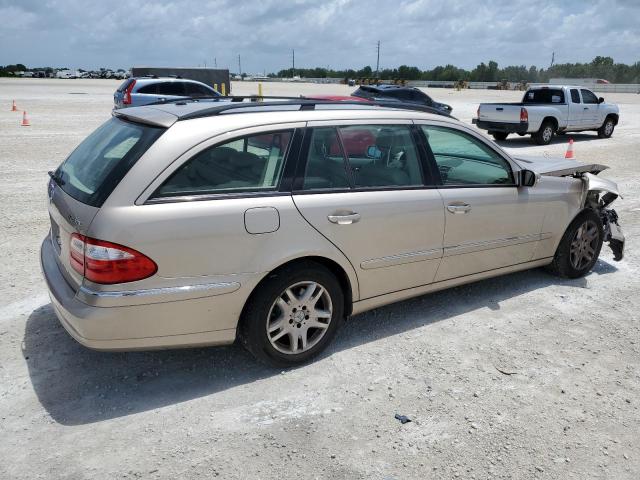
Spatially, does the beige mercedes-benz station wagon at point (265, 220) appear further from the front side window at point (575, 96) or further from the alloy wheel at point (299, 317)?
the front side window at point (575, 96)

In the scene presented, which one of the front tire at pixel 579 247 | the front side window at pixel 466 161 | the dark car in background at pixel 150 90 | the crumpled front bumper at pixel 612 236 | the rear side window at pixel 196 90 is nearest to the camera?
the front side window at pixel 466 161

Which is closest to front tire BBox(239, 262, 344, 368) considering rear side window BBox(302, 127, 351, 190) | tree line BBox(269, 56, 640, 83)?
rear side window BBox(302, 127, 351, 190)

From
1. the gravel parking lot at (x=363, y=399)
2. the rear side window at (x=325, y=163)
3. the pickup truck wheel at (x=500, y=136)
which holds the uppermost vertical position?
the rear side window at (x=325, y=163)

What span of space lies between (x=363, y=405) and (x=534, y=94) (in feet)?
56.3

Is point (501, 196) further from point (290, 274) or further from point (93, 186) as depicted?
point (93, 186)

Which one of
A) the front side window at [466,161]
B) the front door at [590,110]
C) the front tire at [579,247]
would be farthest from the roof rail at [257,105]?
the front door at [590,110]

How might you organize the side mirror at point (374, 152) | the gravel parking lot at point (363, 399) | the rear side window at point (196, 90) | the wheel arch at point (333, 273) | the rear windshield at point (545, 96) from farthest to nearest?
1. the rear side window at point (196, 90)
2. the rear windshield at point (545, 96)
3. the side mirror at point (374, 152)
4. the wheel arch at point (333, 273)
5. the gravel parking lot at point (363, 399)

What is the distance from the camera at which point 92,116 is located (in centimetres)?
2120

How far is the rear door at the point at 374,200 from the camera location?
3.48 metres

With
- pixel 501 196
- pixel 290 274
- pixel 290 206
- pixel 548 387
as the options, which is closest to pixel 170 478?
pixel 290 274

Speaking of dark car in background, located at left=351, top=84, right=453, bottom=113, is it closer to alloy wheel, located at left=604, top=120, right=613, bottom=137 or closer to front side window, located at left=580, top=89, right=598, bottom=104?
front side window, located at left=580, top=89, right=598, bottom=104

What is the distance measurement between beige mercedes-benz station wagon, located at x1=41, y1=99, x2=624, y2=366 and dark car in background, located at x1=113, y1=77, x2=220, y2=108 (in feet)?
48.4

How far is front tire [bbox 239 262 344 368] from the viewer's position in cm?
330

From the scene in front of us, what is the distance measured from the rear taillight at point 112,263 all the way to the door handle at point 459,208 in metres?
2.23
